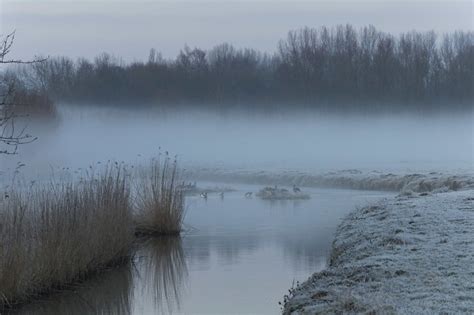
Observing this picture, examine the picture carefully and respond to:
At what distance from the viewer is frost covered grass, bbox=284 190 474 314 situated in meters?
6.17

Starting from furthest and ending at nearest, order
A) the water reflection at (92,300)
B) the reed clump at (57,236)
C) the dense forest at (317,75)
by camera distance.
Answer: the dense forest at (317,75), the water reflection at (92,300), the reed clump at (57,236)

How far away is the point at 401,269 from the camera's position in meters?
7.48

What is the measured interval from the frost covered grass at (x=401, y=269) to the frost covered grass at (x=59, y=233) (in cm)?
380

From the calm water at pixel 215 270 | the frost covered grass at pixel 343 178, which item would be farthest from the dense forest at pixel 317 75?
the calm water at pixel 215 270

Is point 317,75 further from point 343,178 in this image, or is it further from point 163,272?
point 163,272

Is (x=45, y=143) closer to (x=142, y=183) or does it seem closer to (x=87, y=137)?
(x=87, y=137)

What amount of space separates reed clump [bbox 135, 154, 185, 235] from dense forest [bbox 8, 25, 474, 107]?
44562 mm

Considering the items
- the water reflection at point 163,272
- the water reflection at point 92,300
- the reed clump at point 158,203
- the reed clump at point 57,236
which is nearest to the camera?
the reed clump at point 57,236

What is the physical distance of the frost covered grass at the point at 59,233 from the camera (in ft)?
30.3

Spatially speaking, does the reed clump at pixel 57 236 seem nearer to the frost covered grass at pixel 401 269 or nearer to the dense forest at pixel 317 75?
the frost covered grass at pixel 401 269

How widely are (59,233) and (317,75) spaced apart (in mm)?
59105

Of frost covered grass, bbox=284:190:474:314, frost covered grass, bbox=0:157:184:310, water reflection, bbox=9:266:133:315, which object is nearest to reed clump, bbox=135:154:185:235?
frost covered grass, bbox=0:157:184:310

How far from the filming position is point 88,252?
11305 mm

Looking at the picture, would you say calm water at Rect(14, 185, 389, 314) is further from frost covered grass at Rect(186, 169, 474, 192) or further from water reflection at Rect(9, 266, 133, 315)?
frost covered grass at Rect(186, 169, 474, 192)
